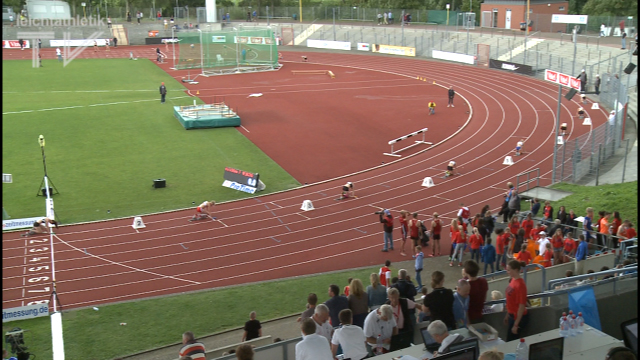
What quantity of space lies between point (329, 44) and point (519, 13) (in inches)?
828

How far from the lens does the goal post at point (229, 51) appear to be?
55.3m

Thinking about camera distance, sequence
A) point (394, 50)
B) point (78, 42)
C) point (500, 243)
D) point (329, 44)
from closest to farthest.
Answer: point (500, 243)
point (394, 50)
point (329, 44)
point (78, 42)

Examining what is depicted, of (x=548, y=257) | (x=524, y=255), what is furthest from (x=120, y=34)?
(x=548, y=257)

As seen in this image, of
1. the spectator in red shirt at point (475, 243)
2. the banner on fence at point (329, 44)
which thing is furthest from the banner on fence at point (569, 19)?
the spectator in red shirt at point (475, 243)

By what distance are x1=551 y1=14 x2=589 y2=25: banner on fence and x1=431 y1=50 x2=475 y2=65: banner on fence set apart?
8932 mm

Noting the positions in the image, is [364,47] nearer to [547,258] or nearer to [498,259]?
[498,259]

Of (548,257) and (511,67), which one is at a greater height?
(511,67)

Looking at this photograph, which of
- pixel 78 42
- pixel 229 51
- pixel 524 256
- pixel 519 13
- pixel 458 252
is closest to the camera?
pixel 524 256

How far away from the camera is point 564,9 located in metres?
66.9

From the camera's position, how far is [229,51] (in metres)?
56.7

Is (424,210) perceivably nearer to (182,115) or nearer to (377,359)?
(377,359)

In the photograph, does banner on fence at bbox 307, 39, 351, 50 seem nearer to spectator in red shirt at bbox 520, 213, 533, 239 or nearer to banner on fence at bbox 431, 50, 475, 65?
banner on fence at bbox 431, 50, 475, 65

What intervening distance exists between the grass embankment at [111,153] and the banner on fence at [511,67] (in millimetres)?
26436

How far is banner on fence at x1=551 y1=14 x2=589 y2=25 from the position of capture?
57306mm
